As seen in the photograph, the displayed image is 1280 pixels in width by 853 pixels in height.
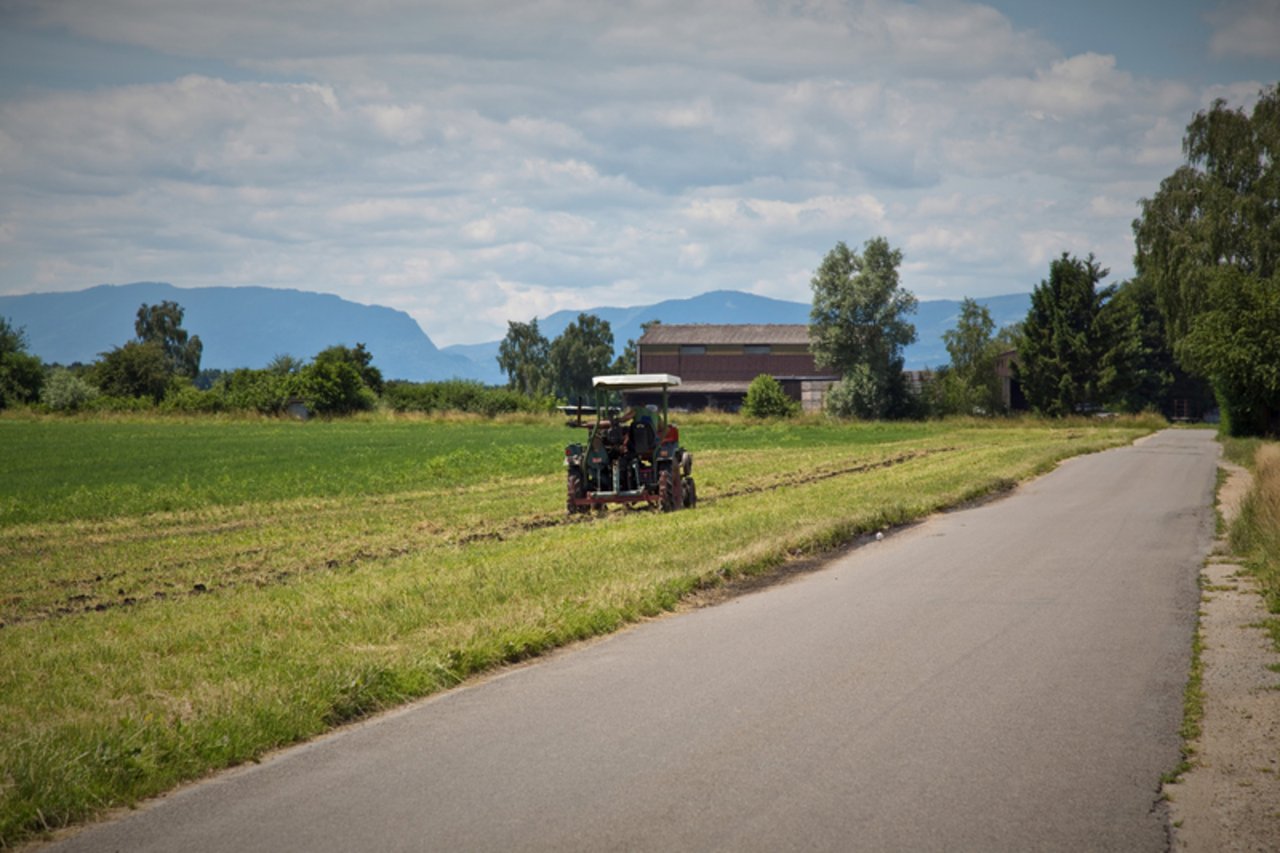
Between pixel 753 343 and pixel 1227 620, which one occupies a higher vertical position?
pixel 753 343

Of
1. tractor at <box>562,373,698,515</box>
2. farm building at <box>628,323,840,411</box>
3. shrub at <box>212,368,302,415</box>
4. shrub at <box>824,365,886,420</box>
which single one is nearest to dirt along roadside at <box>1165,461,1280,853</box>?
tractor at <box>562,373,698,515</box>

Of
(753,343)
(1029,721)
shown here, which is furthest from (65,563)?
(753,343)

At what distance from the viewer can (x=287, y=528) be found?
797 inches

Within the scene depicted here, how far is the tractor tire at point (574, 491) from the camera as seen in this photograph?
21.9 meters

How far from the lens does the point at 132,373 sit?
308ft

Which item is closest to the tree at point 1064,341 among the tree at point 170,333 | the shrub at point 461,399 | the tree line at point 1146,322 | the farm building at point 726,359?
the tree line at point 1146,322

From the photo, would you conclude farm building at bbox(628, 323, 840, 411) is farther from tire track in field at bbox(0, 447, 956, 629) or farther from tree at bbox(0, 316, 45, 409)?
tire track in field at bbox(0, 447, 956, 629)

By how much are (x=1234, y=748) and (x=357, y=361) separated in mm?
106534

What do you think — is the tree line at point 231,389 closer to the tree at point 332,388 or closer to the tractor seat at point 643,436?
the tree at point 332,388

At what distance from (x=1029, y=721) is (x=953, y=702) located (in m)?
0.56

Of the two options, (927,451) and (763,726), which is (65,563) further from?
(927,451)

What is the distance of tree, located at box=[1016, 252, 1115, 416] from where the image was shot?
80.3m

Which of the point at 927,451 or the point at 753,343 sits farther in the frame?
the point at 753,343

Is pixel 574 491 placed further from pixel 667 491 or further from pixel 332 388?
pixel 332 388
